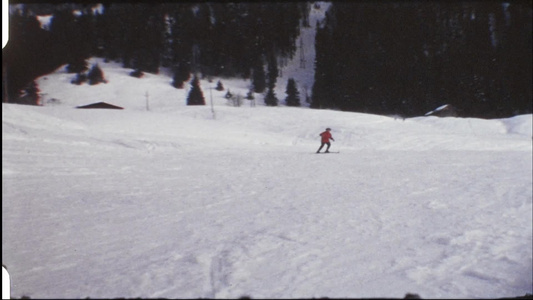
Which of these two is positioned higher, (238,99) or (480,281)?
(238,99)

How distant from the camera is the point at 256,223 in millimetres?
5629

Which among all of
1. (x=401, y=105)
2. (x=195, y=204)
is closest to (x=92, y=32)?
(x=401, y=105)

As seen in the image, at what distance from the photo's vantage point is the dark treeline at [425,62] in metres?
40.2

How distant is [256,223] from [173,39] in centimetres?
7295

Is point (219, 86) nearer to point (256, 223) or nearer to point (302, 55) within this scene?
point (302, 55)

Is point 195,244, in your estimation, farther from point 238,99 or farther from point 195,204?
point 238,99

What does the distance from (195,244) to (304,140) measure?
21.5 meters

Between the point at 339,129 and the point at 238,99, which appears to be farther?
the point at 238,99

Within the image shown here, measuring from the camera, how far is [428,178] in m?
9.77

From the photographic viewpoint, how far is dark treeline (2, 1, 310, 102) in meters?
60.8

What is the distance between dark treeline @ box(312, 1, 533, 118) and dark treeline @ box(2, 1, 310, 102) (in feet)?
45.5

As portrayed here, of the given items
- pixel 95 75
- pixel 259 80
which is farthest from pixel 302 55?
pixel 95 75

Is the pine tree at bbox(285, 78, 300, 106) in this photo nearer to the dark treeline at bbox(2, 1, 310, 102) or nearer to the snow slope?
the dark treeline at bbox(2, 1, 310, 102)

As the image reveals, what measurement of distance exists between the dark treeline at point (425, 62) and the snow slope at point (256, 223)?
27.5m
